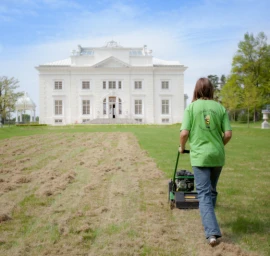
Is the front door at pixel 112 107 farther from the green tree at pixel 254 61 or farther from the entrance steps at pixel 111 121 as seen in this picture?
the green tree at pixel 254 61

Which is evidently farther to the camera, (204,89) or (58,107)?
(58,107)

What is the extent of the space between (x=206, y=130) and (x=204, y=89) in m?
0.51

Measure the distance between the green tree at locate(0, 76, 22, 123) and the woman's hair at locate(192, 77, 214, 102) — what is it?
140ft

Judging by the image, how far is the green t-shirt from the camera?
12.4 feet

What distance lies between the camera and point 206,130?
3.82 meters

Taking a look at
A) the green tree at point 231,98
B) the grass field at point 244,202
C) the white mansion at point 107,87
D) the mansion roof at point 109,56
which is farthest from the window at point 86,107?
the grass field at point 244,202

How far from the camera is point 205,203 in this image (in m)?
3.77

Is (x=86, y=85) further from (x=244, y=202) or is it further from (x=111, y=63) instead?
(x=244, y=202)

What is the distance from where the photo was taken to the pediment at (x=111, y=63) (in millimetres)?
47031

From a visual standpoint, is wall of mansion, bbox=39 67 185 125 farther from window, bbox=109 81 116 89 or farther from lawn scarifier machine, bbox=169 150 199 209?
lawn scarifier machine, bbox=169 150 199 209

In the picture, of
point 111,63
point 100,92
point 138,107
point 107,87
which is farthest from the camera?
point 138,107

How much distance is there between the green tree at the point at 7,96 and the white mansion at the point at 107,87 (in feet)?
13.3

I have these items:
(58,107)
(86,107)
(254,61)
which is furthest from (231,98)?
(58,107)

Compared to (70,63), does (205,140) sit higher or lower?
lower
